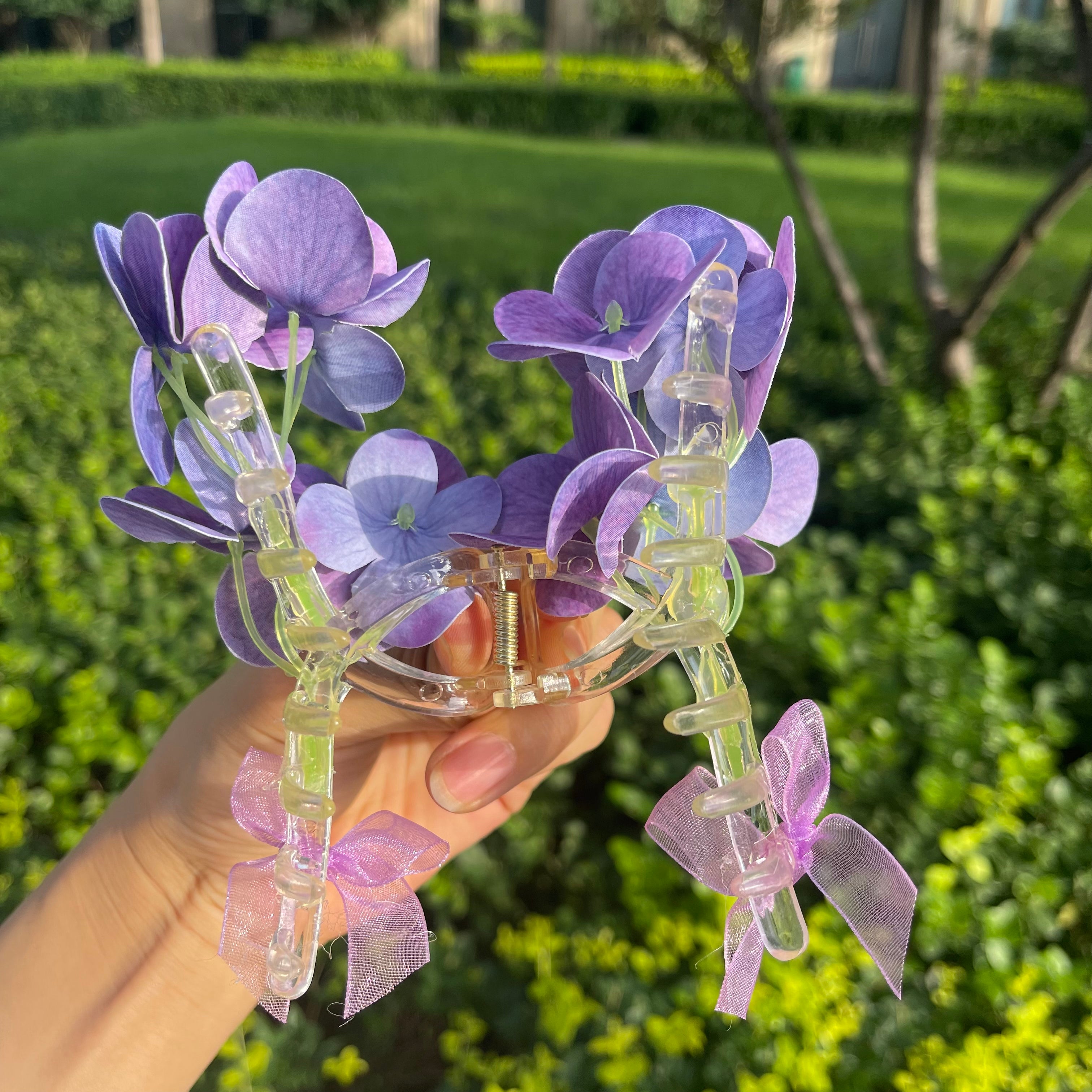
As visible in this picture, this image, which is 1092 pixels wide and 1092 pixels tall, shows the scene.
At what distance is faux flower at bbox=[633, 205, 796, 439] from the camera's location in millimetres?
409

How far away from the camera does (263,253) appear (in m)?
0.43

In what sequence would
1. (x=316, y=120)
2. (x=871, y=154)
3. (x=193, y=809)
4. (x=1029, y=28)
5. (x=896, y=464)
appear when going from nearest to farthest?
(x=193, y=809)
(x=896, y=464)
(x=871, y=154)
(x=316, y=120)
(x=1029, y=28)

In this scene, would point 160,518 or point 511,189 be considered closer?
point 160,518

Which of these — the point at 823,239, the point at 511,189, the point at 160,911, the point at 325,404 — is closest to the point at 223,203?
the point at 325,404

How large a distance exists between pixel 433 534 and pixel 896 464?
7.09 feet

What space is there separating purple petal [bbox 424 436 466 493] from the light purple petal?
101mm

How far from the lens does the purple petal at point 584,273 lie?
0.45 m

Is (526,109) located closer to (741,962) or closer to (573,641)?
(573,641)

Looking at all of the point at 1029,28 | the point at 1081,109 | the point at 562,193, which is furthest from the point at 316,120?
the point at 1029,28

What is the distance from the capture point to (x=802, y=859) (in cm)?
42

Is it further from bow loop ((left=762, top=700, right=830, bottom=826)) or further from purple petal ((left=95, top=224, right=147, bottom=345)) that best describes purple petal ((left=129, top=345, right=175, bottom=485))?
bow loop ((left=762, top=700, right=830, bottom=826))

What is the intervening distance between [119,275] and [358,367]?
0.44 feet

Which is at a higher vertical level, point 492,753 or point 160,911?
point 492,753

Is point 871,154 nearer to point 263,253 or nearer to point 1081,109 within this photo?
point 1081,109
